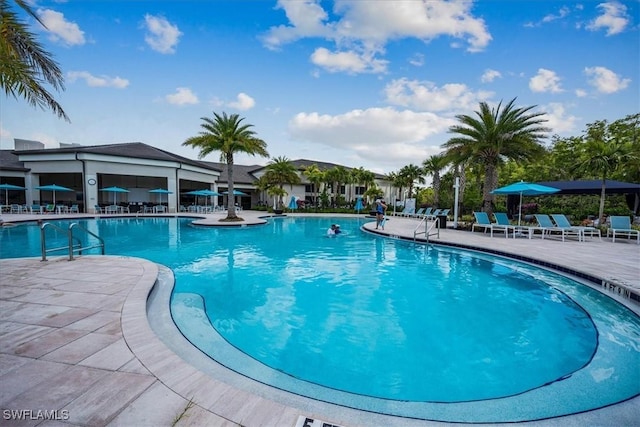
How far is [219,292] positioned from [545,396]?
540 cm

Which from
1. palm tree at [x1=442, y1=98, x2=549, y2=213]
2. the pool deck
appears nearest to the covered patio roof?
palm tree at [x1=442, y1=98, x2=549, y2=213]

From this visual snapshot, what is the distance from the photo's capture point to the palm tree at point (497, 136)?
14359mm

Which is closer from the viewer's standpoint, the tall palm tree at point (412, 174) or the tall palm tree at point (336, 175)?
the tall palm tree at point (412, 174)

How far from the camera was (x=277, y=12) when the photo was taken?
12.8m

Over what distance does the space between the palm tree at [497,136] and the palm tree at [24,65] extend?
53.3 ft

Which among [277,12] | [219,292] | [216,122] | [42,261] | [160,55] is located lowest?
[219,292]

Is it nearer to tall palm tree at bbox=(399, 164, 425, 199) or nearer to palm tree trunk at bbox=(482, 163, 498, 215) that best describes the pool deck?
palm tree trunk at bbox=(482, 163, 498, 215)

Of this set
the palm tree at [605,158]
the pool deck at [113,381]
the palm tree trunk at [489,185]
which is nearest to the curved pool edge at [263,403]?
the pool deck at [113,381]

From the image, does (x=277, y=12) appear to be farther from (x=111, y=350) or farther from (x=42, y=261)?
(x=111, y=350)

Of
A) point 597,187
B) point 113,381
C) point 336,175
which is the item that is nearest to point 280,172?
point 336,175

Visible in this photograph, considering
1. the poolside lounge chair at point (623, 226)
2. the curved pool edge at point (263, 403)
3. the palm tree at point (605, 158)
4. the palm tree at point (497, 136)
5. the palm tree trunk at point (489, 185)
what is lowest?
the curved pool edge at point (263, 403)

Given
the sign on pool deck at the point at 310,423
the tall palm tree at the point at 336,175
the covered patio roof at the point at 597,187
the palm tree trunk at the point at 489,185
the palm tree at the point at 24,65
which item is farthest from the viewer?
the tall palm tree at the point at 336,175

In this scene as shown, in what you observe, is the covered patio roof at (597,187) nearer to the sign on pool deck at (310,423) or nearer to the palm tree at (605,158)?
the palm tree at (605,158)

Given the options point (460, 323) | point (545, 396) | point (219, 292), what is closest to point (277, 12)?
point (219, 292)
